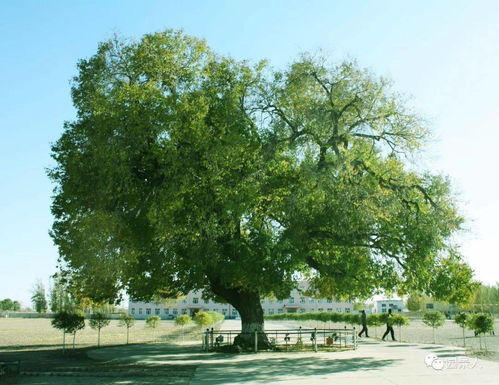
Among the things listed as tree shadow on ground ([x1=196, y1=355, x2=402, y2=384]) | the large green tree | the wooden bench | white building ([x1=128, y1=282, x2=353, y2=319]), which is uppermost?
the large green tree

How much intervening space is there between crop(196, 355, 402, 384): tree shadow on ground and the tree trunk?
133 inches

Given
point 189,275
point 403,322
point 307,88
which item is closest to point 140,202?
point 189,275

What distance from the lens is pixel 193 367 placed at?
17766 millimetres

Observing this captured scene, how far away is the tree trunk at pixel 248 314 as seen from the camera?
24234 millimetres

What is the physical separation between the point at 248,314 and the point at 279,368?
8.02 m

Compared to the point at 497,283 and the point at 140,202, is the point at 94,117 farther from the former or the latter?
the point at 497,283

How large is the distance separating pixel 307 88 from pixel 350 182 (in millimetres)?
4433

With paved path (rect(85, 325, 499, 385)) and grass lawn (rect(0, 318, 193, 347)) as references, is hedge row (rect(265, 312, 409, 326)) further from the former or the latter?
grass lawn (rect(0, 318, 193, 347))

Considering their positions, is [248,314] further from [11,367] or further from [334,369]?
[11,367]

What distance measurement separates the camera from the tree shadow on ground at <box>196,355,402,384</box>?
1462cm

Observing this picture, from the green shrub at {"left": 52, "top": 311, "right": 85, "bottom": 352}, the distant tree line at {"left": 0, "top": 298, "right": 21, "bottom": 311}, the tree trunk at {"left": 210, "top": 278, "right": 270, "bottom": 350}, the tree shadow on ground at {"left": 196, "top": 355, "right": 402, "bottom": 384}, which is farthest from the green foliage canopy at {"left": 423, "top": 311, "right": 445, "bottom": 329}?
the distant tree line at {"left": 0, "top": 298, "right": 21, "bottom": 311}

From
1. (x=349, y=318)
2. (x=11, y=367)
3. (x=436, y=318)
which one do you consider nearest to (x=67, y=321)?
(x=11, y=367)

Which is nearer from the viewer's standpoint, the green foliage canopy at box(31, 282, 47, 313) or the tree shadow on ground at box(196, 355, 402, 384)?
the tree shadow on ground at box(196, 355, 402, 384)

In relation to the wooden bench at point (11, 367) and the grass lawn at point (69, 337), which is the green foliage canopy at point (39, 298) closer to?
the grass lawn at point (69, 337)
